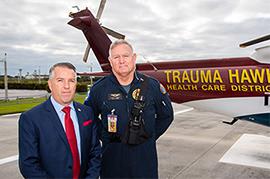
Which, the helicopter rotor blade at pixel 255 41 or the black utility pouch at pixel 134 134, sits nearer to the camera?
the black utility pouch at pixel 134 134

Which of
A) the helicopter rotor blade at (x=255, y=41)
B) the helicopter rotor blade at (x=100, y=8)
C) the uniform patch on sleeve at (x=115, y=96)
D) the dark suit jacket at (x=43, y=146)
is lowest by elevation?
the dark suit jacket at (x=43, y=146)

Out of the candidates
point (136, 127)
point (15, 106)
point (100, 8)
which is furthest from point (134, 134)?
point (15, 106)

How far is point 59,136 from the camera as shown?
70.9 inches

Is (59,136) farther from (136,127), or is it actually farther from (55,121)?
(136,127)

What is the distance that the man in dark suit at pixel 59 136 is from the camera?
177 centimetres

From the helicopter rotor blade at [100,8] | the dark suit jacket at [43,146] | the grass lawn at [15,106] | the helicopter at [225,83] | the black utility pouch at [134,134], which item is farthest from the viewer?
the grass lawn at [15,106]

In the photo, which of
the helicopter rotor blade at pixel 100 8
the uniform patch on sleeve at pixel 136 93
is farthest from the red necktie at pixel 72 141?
the helicopter rotor blade at pixel 100 8

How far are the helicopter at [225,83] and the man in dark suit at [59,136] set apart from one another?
12.5ft

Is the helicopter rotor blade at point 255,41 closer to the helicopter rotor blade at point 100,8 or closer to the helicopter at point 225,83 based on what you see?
the helicopter at point 225,83

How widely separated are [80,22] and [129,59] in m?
5.99

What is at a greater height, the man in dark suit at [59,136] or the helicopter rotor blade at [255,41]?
the helicopter rotor blade at [255,41]

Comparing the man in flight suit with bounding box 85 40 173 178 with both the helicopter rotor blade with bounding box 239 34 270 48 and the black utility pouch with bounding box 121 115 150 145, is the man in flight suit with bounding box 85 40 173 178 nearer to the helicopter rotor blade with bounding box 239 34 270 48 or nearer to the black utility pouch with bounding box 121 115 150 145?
the black utility pouch with bounding box 121 115 150 145

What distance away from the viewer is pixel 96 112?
225 centimetres

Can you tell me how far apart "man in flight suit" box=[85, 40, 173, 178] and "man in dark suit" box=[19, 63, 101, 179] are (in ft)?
0.62
